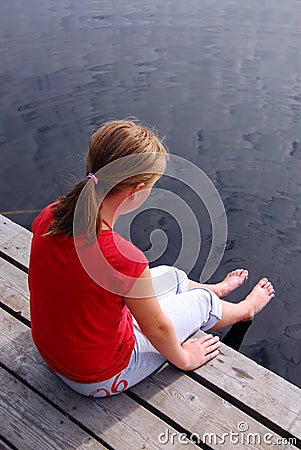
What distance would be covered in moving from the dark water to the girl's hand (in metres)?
0.78

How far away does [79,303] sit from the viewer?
1.77 m

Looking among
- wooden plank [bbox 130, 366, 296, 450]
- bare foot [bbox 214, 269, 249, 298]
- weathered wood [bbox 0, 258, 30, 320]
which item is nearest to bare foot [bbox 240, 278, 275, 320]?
bare foot [bbox 214, 269, 249, 298]

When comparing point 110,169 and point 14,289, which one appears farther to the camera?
point 14,289

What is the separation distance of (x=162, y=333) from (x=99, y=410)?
0.45 meters

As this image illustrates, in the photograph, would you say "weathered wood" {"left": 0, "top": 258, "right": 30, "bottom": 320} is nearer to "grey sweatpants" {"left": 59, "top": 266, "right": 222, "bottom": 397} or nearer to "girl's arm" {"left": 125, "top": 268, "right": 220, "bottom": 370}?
"grey sweatpants" {"left": 59, "top": 266, "right": 222, "bottom": 397}

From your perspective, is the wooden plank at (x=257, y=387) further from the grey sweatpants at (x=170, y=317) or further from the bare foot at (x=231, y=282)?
the bare foot at (x=231, y=282)

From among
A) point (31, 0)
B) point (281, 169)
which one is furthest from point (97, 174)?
point (31, 0)

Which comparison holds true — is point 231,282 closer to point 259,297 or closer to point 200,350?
point 259,297

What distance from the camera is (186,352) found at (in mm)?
2223

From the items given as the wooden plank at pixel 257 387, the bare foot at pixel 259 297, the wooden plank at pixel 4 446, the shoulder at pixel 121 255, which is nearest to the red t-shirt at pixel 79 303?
the shoulder at pixel 121 255

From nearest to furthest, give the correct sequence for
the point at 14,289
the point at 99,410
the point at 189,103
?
the point at 99,410
the point at 14,289
the point at 189,103

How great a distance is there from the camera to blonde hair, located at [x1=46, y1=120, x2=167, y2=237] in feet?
5.58

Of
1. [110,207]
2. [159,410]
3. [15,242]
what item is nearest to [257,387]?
[159,410]

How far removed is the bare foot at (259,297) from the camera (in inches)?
119
